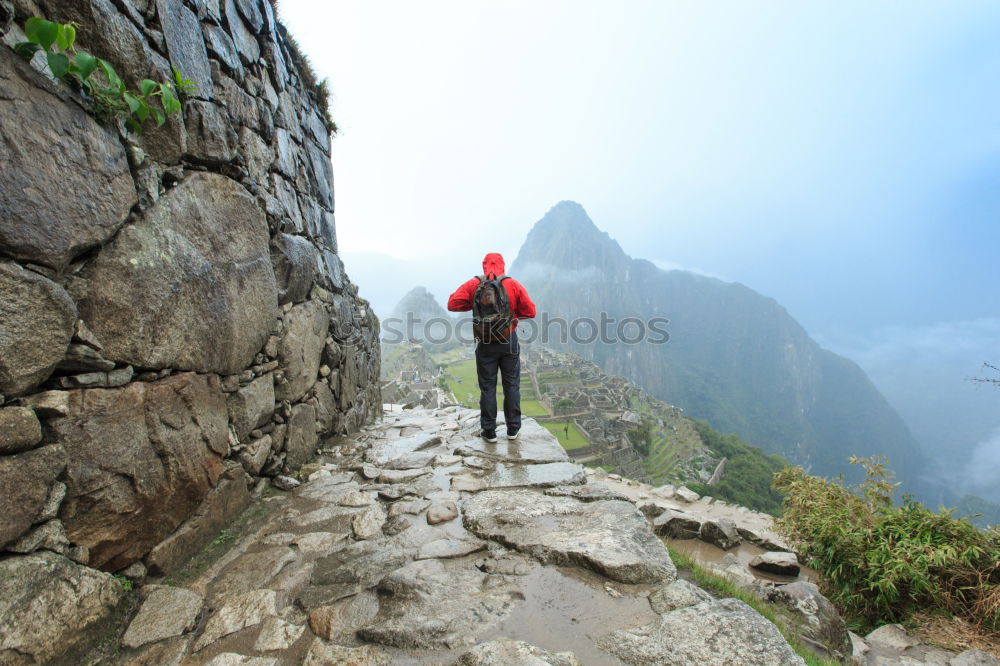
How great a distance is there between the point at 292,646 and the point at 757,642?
2099 millimetres

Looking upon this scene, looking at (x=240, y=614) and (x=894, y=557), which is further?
(x=894, y=557)

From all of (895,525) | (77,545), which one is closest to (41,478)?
(77,545)

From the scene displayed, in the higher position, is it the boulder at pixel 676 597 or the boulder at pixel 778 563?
the boulder at pixel 676 597

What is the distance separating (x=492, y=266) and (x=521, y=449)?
228 centimetres

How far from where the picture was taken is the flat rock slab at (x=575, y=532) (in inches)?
97.6

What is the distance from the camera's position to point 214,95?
139 inches

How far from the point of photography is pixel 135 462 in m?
2.40

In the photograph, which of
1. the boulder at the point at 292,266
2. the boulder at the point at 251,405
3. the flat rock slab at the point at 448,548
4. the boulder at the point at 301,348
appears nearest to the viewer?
the flat rock slab at the point at 448,548

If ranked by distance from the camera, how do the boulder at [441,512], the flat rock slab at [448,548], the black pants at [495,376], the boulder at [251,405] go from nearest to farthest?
the flat rock slab at [448,548] → the boulder at [441,512] → the boulder at [251,405] → the black pants at [495,376]

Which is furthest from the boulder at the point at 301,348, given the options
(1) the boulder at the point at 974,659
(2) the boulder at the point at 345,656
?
(1) the boulder at the point at 974,659

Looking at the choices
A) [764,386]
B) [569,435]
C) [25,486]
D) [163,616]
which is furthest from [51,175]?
[764,386]

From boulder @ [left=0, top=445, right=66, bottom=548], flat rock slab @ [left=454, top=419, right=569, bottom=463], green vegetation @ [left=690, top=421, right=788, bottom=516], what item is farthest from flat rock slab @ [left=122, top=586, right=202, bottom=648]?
green vegetation @ [left=690, top=421, right=788, bottom=516]

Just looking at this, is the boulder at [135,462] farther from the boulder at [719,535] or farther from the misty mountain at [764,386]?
the misty mountain at [764,386]

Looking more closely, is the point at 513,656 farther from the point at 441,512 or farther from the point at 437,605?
the point at 441,512
